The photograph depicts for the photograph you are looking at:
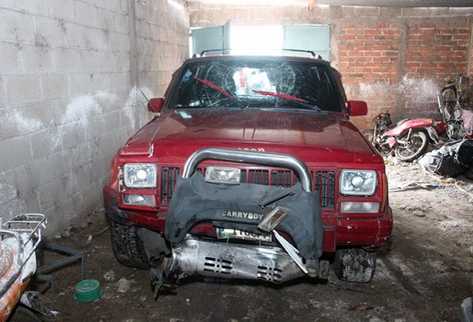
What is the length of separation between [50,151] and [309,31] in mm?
6924

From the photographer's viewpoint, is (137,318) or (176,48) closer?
(137,318)

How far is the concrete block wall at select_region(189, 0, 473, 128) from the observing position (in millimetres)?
9195

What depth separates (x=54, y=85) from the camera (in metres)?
3.87

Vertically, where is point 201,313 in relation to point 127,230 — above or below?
below

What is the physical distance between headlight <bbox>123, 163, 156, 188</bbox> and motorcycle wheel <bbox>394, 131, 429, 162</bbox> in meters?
6.13

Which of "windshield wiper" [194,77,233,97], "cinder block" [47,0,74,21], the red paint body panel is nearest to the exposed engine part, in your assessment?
the red paint body panel

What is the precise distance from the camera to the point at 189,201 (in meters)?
2.43

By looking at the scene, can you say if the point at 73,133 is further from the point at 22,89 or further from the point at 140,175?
the point at 140,175

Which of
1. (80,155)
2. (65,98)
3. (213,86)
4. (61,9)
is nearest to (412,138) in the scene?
(213,86)

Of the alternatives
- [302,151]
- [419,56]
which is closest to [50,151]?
[302,151]

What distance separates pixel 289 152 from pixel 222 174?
0.44 m

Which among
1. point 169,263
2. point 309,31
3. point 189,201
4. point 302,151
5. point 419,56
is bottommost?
point 169,263

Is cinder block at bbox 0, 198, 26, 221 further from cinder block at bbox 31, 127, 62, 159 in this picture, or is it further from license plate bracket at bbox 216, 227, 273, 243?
license plate bracket at bbox 216, 227, 273, 243

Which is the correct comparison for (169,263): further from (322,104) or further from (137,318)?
(322,104)
